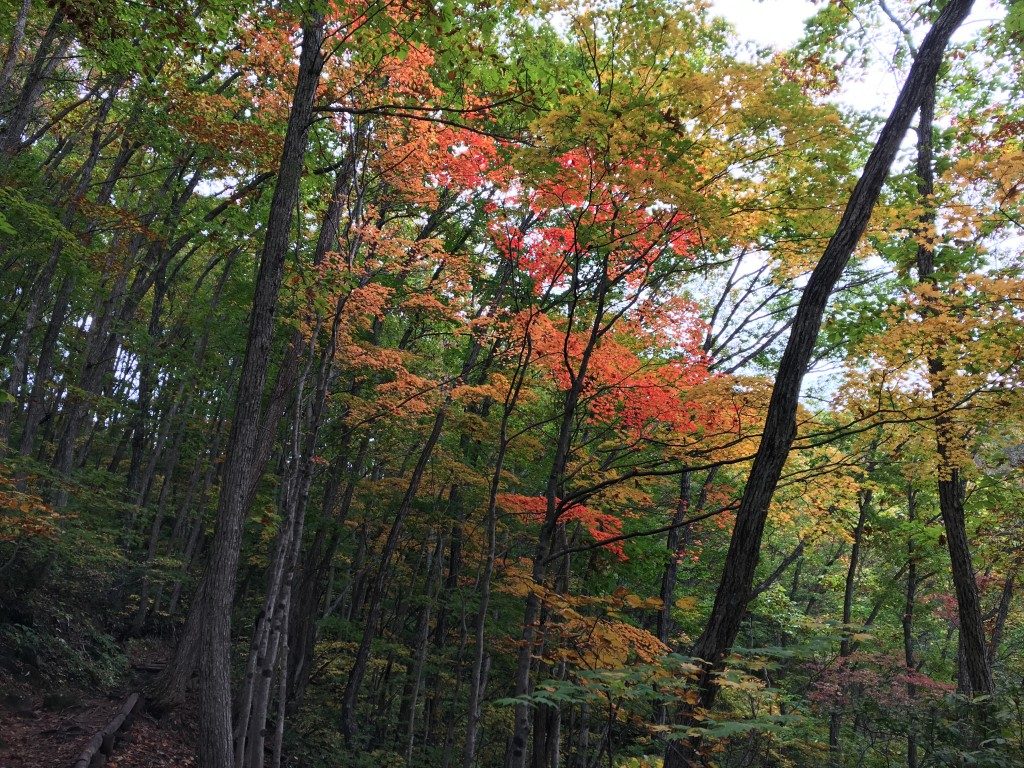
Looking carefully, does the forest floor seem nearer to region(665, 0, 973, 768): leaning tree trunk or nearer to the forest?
the forest

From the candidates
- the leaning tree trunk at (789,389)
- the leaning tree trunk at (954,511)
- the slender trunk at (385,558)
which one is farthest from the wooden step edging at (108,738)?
the leaning tree trunk at (954,511)

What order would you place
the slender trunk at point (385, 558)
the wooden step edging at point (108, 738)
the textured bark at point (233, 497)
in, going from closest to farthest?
the textured bark at point (233, 497) < the wooden step edging at point (108, 738) < the slender trunk at point (385, 558)

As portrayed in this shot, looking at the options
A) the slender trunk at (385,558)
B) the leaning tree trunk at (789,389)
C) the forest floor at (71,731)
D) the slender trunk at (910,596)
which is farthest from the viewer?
the slender trunk at (910,596)

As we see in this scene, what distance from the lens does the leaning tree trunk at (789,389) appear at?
175 inches

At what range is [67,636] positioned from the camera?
11516mm

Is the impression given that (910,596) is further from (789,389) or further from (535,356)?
(789,389)

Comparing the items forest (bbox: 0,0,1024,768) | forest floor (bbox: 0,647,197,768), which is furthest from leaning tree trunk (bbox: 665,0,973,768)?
forest floor (bbox: 0,647,197,768)

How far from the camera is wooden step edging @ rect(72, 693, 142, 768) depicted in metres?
7.29

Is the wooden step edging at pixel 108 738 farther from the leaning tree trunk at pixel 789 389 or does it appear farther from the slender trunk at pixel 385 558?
the leaning tree trunk at pixel 789 389

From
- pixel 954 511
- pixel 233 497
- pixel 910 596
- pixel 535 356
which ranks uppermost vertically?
pixel 535 356

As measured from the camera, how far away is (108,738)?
26.1 feet

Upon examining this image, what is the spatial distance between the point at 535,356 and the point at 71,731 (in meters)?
7.97

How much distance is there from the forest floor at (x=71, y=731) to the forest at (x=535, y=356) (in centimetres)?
7

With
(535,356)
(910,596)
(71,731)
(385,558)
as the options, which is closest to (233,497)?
(535,356)
